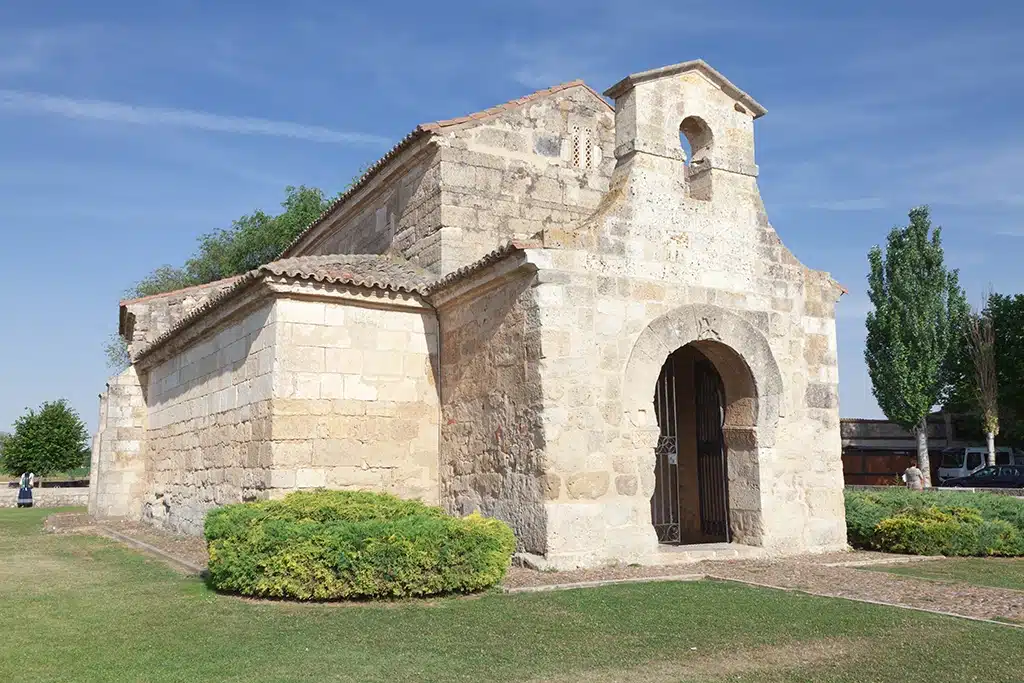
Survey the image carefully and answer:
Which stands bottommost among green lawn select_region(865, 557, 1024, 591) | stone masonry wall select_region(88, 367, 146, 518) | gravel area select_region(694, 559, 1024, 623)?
green lawn select_region(865, 557, 1024, 591)

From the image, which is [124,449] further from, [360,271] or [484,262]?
[484,262]

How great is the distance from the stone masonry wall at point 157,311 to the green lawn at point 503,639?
41.4 feet

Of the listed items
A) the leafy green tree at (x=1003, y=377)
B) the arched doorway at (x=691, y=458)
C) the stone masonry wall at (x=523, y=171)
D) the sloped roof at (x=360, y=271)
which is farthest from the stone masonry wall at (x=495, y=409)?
the leafy green tree at (x=1003, y=377)

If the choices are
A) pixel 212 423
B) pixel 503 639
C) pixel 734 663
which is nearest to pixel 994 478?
pixel 212 423

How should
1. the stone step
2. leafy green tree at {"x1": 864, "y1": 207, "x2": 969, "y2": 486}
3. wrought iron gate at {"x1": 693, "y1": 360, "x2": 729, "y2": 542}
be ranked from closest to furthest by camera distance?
the stone step < wrought iron gate at {"x1": 693, "y1": 360, "x2": 729, "y2": 542} < leafy green tree at {"x1": 864, "y1": 207, "x2": 969, "y2": 486}

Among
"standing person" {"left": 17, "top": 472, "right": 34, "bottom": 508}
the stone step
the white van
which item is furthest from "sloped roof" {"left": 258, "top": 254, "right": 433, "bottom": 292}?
the white van

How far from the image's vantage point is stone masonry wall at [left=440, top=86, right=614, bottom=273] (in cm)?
1289

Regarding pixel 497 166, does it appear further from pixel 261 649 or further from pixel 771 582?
pixel 261 649

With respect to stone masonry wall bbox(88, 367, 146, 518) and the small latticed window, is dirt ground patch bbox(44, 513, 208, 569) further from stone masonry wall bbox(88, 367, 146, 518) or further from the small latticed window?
the small latticed window

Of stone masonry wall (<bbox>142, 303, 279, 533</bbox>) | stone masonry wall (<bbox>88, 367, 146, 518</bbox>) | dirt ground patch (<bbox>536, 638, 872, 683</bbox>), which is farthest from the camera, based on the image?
stone masonry wall (<bbox>88, 367, 146, 518</bbox>)

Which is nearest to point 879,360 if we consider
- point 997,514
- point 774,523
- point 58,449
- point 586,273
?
point 997,514

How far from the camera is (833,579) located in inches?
357

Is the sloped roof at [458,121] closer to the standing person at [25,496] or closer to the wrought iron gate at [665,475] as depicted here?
the wrought iron gate at [665,475]

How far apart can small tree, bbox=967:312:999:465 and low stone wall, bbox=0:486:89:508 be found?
33.5 metres
